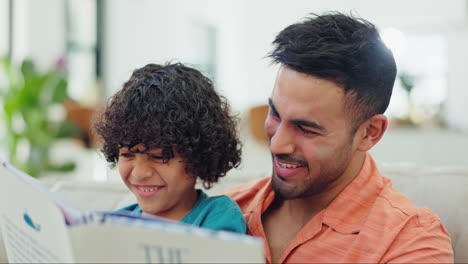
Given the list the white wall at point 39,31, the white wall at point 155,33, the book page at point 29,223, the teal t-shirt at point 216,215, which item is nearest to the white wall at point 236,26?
the white wall at point 155,33

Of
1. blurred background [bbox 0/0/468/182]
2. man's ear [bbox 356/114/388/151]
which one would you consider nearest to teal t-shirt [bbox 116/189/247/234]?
man's ear [bbox 356/114/388/151]

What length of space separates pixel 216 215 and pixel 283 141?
8.3 inches

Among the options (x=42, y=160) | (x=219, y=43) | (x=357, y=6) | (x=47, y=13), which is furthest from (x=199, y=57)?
(x=42, y=160)

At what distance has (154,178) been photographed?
112 cm

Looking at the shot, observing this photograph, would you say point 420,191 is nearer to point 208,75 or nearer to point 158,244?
point 208,75

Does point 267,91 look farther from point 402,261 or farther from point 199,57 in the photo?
point 402,261

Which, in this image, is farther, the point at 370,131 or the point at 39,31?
the point at 39,31

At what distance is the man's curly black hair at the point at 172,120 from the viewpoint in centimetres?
111

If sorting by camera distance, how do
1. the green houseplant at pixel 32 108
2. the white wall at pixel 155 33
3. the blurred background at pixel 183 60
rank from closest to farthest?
the green houseplant at pixel 32 108
the blurred background at pixel 183 60
the white wall at pixel 155 33

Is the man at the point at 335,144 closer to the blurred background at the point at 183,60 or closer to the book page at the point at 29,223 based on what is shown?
the book page at the point at 29,223

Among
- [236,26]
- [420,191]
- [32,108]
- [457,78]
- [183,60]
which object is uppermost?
Result: [420,191]

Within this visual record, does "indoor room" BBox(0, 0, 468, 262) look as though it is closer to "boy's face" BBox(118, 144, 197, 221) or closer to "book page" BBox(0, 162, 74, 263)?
"boy's face" BBox(118, 144, 197, 221)

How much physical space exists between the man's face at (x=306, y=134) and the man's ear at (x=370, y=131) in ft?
0.10

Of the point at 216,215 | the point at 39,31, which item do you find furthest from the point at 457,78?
the point at 216,215
